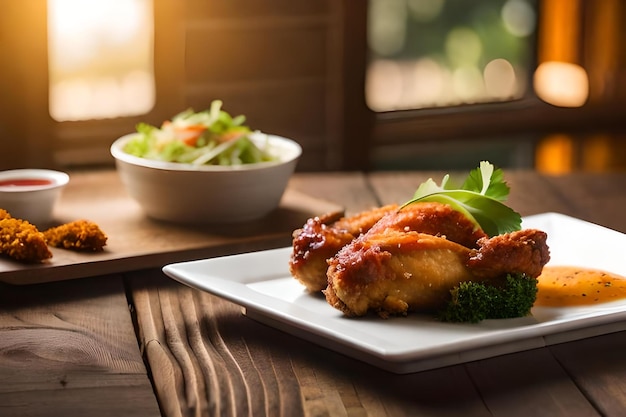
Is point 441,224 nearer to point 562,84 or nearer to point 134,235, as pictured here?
point 134,235

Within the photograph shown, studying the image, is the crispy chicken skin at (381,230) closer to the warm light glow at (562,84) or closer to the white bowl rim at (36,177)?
the white bowl rim at (36,177)

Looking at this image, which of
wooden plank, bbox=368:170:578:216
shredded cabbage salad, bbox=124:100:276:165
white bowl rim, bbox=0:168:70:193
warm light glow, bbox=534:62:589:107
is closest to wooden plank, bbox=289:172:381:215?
wooden plank, bbox=368:170:578:216

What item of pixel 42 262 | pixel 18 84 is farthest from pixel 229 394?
pixel 18 84

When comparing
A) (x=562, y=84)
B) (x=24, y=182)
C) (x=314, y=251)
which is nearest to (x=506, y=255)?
(x=314, y=251)

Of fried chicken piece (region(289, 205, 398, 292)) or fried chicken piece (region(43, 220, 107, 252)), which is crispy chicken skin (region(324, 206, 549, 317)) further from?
fried chicken piece (region(43, 220, 107, 252))

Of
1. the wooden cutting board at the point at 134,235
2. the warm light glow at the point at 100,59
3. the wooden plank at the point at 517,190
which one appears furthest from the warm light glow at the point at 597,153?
the wooden cutting board at the point at 134,235

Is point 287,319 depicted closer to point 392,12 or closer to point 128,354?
point 128,354

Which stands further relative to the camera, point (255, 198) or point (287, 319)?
point (255, 198)
